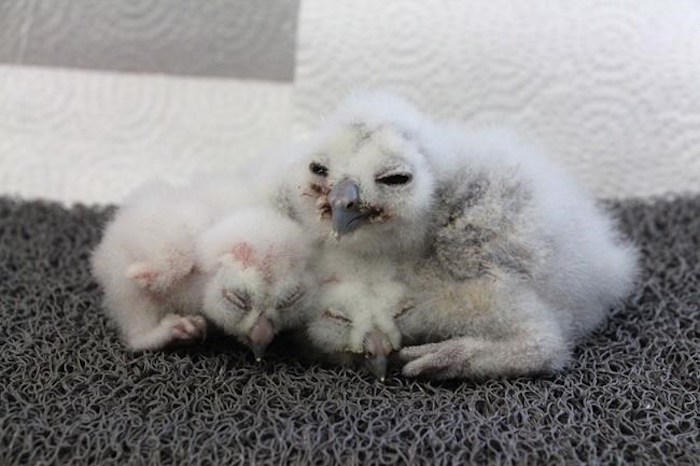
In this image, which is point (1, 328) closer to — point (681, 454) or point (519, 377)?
point (519, 377)

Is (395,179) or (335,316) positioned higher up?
(395,179)

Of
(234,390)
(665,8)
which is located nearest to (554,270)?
(234,390)

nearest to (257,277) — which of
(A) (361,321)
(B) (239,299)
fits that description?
(B) (239,299)

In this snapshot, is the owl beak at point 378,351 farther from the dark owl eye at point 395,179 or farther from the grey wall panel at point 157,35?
the grey wall panel at point 157,35

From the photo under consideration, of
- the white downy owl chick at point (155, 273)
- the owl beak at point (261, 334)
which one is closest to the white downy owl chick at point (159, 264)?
the white downy owl chick at point (155, 273)

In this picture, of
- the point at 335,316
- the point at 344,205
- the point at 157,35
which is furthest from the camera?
the point at 157,35

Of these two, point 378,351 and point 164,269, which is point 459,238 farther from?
point 164,269

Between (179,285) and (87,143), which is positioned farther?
(87,143)
